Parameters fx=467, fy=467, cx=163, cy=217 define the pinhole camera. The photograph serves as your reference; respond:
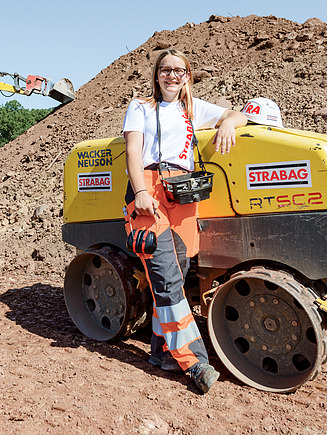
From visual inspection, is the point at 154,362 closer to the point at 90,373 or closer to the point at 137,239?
the point at 90,373

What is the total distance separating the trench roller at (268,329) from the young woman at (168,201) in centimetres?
22

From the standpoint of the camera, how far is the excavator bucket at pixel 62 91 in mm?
14570

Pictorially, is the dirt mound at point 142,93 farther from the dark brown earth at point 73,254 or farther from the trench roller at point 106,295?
the trench roller at point 106,295

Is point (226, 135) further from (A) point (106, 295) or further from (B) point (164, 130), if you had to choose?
(A) point (106, 295)

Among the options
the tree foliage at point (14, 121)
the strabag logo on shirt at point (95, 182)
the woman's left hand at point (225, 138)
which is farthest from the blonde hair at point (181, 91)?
the tree foliage at point (14, 121)

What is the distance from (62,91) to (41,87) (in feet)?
2.35

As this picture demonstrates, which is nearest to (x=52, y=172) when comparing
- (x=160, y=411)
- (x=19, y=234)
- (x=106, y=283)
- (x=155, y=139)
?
(x=19, y=234)

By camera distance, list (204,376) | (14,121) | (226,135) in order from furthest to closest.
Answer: (14,121) < (226,135) < (204,376)

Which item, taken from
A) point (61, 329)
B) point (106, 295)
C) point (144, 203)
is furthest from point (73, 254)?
point (144, 203)

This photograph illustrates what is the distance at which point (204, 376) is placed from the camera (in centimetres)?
294

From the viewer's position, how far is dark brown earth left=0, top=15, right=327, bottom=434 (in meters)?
2.65

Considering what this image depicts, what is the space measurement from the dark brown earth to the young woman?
9.1 inches

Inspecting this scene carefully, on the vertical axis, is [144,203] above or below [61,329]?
above

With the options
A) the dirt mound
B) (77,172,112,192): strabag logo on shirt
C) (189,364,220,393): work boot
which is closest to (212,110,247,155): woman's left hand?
(77,172,112,192): strabag logo on shirt
